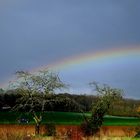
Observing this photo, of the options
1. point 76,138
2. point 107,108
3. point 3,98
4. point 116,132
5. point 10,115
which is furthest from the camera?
point 3,98

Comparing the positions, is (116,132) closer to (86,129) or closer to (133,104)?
(86,129)

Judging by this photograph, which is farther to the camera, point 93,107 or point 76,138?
point 93,107

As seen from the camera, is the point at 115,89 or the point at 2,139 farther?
the point at 115,89

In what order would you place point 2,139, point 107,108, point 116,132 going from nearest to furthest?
point 2,139 < point 116,132 < point 107,108

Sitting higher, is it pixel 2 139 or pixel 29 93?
pixel 29 93

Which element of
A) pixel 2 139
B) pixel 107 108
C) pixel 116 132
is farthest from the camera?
pixel 107 108

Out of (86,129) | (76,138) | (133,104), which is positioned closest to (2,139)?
(76,138)

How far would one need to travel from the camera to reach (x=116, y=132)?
38844 mm

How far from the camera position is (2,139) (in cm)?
1833

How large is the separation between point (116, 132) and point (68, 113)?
37695 millimetres

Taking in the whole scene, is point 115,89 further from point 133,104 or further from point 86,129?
point 133,104

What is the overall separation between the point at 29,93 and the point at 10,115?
88.9 ft

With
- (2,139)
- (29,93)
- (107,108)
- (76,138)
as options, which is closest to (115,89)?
(107,108)

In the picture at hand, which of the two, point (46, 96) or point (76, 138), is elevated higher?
point (46, 96)
